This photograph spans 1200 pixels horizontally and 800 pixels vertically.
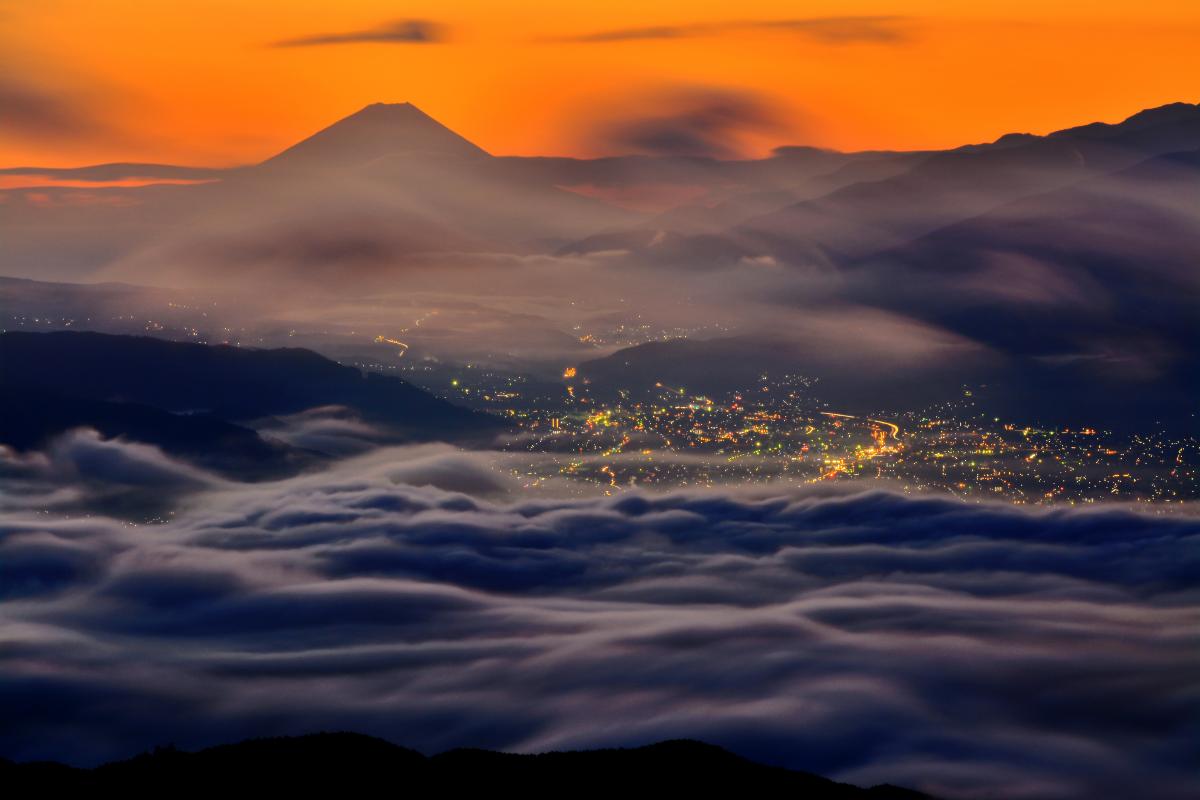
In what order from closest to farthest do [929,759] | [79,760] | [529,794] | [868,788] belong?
[529,794] → [868,788] → [929,759] → [79,760]

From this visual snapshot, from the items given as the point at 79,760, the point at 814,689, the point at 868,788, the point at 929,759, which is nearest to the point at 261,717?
the point at 79,760

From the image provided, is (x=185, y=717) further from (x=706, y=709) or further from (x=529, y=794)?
(x=529, y=794)

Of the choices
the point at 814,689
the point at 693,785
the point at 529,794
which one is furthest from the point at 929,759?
the point at 529,794

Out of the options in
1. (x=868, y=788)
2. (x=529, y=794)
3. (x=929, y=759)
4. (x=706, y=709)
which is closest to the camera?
(x=529, y=794)

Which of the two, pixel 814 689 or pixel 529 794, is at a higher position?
pixel 814 689

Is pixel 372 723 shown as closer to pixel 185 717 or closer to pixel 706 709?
pixel 185 717

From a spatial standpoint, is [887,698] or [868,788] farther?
[887,698]
